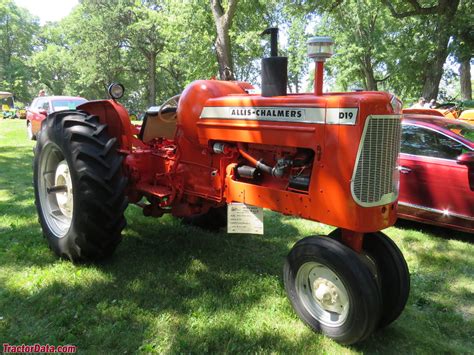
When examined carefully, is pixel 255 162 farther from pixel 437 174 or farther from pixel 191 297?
pixel 437 174

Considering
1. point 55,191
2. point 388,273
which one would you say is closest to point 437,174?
point 388,273

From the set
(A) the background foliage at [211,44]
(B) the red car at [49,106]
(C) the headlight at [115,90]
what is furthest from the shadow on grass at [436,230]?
(B) the red car at [49,106]

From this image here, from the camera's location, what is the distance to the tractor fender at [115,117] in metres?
4.07

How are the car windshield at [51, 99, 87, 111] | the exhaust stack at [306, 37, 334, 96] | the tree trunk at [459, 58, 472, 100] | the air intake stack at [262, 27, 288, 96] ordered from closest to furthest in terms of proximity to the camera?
the exhaust stack at [306, 37, 334, 96], the air intake stack at [262, 27, 288, 96], the car windshield at [51, 99, 87, 111], the tree trunk at [459, 58, 472, 100]

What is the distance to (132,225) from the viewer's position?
16.6 ft

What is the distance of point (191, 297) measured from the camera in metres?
3.31

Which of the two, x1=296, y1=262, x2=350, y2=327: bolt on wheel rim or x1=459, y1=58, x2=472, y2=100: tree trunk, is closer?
x1=296, y1=262, x2=350, y2=327: bolt on wheel rim

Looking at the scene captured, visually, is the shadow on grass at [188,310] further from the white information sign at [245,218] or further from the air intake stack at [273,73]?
the air intake stack at [273,73]

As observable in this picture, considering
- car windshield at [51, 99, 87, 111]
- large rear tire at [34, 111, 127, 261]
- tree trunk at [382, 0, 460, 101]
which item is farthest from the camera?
tree trunk at [382, 0, 460, 101]

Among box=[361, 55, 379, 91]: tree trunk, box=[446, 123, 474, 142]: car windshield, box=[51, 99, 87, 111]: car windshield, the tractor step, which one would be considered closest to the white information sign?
the tractor step

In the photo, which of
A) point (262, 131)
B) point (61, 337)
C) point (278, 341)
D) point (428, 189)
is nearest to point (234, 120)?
point (262, 131)

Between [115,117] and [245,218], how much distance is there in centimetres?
185

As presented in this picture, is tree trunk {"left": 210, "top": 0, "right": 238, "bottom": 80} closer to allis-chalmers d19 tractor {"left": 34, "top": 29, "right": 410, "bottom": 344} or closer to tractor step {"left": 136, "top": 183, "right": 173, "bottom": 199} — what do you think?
allis-chalmers d19 tractor {"left": 34, "top": 29, "right": 410, "bottom": 344}

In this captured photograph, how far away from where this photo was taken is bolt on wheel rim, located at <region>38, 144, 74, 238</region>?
13.3 feet
